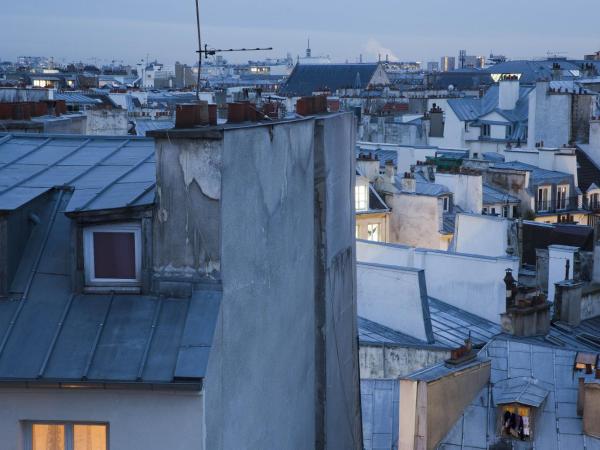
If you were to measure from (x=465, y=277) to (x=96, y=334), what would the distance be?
1921 centimetres

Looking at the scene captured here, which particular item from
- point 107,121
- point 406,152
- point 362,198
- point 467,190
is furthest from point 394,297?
point 406,152

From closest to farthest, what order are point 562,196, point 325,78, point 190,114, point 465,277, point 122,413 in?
point 122,413 → point 190,114 → point 465,277 → point 562,196 → point 325,78

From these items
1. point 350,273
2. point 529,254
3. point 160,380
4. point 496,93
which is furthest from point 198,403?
point 496,93

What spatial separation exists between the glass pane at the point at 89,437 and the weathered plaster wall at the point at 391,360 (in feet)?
47.4

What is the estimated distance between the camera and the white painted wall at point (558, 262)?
1145 inches

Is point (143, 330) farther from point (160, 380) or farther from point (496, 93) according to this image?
point (496, 93)

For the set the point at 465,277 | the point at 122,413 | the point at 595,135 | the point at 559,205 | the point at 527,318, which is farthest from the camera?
the point at 595,135

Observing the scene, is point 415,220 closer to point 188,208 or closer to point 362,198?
point 362,198

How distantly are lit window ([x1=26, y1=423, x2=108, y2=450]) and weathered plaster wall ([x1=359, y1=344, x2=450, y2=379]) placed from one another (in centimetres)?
1443

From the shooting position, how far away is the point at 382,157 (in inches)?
1834

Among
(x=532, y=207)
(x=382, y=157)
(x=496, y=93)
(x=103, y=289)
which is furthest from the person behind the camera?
(x=496, y=93)

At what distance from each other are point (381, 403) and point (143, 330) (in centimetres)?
1059

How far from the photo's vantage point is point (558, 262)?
29.4 meters

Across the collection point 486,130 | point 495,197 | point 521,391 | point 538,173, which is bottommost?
point 495,197
